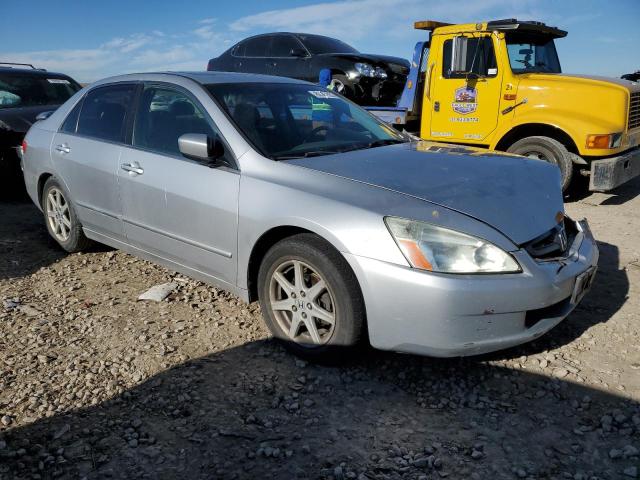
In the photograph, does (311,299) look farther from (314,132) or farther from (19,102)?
(19,102)

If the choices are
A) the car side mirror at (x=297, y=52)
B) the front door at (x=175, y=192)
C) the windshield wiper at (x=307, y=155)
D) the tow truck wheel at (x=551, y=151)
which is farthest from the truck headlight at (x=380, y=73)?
the windshield wiper at (x=307, y=155)

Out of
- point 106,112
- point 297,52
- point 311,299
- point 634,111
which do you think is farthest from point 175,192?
point 297,52

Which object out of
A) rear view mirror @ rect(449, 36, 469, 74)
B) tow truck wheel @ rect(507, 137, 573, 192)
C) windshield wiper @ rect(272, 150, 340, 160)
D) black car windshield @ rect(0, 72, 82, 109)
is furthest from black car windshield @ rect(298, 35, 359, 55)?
windshield wiper @ rect(272, 150, 340, 160)

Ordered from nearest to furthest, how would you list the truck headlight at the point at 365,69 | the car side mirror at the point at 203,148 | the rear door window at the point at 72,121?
the car side mirror at the point at 203,148 → the rear door window at the point at 72,121 → the truck headlight at the point at 365,69

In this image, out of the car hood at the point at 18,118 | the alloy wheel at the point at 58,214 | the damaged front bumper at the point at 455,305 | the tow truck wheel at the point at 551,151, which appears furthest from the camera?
the car hood at the point at 18,118

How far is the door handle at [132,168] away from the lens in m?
3.76

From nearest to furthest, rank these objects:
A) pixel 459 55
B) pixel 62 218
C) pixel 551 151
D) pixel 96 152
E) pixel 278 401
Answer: pixel 278 401 → pixel 96 152 → pixel 62 218 → pixel 551 151 → pixel 459 55

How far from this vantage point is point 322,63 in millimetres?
9578

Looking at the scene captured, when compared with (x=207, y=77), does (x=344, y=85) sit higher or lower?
higher

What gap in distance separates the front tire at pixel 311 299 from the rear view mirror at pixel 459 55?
487cm

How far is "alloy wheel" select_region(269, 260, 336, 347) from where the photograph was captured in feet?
9.56

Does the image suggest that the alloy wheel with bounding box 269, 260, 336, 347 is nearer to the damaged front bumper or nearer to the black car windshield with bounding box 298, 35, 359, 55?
the damaged front bumper

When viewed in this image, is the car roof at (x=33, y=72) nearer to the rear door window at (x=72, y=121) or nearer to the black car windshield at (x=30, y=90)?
the black car windshield at (x=30, y=90)

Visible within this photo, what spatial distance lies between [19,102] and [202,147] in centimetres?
582
